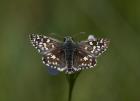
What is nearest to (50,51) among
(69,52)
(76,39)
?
(69,52)

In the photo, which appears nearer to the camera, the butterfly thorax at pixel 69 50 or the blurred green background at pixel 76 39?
the butterfly thorax at pixel 69 50

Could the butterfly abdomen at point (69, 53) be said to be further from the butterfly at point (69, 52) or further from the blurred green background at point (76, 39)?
the blurred green background at point (76, 39)

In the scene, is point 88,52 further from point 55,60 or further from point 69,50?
point 55,60

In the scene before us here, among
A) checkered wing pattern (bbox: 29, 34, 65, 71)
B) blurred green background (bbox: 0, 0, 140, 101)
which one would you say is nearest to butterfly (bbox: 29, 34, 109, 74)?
checkered wing pattern (bbox: 29, 34, 65, 71)

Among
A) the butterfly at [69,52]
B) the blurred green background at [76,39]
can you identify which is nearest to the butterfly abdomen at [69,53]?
the butterfly at [69,52]

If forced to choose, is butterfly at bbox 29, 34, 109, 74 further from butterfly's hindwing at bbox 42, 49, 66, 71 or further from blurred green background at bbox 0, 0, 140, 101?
blurred green background at bbox 0, 0, 140, 101
